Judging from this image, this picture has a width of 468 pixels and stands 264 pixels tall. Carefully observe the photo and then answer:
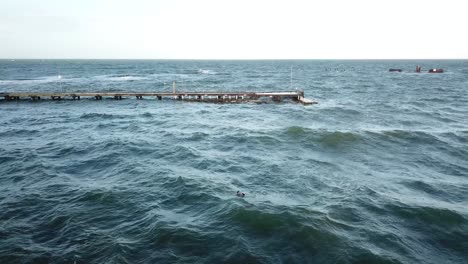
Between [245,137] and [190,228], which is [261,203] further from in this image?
[245,137]

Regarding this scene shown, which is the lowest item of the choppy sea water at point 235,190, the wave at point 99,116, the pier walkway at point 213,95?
the choppy sea water at point 235,190

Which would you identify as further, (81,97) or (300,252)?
(81,97)

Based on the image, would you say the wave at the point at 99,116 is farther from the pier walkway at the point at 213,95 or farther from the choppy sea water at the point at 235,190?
the pier walkway at the point at 213,95

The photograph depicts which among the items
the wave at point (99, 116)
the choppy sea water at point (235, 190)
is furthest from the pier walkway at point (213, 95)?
the choppy sea water at point (235, 190)

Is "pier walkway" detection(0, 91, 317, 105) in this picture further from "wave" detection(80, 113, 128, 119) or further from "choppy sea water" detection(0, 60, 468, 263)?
"choppy sea water" detection(0, 60, 468, 263)

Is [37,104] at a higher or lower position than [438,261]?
higher

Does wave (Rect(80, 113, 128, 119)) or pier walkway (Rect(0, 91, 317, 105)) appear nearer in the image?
wave (Rect(80, 113, 128, 119))

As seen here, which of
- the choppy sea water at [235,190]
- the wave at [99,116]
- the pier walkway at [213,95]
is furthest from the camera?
the pier walkway at [213,95]

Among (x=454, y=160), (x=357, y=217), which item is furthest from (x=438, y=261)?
(x=454, y=160)

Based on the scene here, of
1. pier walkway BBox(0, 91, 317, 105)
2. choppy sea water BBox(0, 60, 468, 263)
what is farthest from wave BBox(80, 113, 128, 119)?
pier walkway BBox(0, 91, 317, 105)
